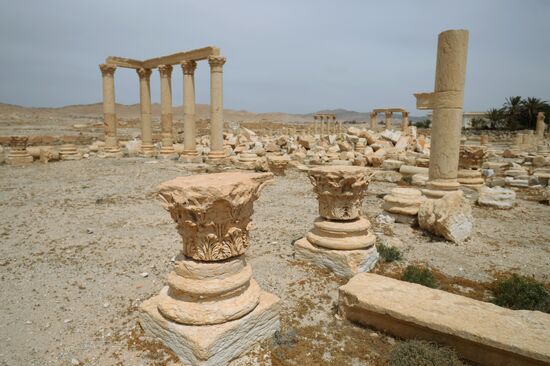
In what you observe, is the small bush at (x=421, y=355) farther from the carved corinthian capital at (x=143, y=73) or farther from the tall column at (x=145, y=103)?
the carved corinthian capital at (x=143, y=73)

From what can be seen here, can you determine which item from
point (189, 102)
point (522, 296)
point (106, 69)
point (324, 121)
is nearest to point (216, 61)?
point (189, 102)

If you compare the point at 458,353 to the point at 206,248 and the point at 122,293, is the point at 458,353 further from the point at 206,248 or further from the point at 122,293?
the point at 122,293

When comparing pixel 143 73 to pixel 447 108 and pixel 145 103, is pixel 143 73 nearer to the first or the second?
pixel 145 103

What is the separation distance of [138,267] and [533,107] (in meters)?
52.9

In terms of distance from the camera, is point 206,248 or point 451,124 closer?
point 206,248

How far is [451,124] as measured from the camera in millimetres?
8414

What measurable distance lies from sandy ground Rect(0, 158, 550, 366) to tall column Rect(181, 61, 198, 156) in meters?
7.72

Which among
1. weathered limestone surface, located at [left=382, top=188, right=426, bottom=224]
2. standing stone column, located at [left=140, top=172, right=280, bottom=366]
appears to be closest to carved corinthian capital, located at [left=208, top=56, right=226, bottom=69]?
weathered limestone surface, located at [left=382, top=188, right=426, bottom=224]

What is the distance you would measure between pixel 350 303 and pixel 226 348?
149 cm

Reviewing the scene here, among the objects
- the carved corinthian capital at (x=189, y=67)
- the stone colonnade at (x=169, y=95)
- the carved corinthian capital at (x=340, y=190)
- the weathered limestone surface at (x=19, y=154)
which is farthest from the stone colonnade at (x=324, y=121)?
the carved corinthian capital at (x=340, y=190)

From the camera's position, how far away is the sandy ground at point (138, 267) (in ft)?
11.5

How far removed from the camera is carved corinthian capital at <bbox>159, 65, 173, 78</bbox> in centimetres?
1936

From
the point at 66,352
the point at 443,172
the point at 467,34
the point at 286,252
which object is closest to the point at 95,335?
the point at 66,352

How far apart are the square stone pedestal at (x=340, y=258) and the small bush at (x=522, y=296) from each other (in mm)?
1689
